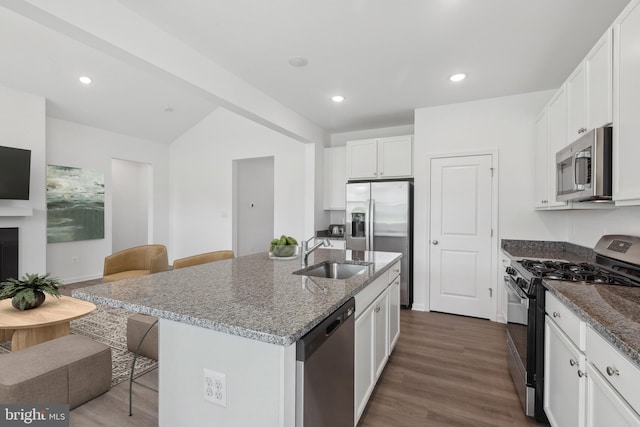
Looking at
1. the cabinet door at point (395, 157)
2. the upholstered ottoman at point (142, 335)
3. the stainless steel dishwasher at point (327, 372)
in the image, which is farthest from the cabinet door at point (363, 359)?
the cabinet door at point (395, 157)

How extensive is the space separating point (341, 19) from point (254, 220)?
4884 mm

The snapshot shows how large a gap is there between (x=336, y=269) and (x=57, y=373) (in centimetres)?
188

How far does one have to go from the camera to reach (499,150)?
355 centimetres

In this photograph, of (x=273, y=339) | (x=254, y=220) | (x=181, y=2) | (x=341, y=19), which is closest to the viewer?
(x=273, y=339)

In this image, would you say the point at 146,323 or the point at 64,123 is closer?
the point at 146,323

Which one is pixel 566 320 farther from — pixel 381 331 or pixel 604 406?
pixel 381 331

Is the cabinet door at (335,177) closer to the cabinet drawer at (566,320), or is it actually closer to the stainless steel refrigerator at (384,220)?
the stainless steel refrigerator at (384,220)

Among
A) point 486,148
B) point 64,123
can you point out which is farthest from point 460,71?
point 64,123

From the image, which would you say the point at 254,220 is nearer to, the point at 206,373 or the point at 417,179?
the point at 417,179

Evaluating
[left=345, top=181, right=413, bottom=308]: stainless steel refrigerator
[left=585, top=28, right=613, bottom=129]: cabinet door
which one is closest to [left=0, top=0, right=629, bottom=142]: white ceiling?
[left=585, top=28, right=613, bottom=129]: cabinet door

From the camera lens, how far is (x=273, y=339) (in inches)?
37.5

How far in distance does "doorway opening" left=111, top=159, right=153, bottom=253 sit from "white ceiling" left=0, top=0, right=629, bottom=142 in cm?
226

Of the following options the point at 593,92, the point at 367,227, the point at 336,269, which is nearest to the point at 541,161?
the point at 593,92

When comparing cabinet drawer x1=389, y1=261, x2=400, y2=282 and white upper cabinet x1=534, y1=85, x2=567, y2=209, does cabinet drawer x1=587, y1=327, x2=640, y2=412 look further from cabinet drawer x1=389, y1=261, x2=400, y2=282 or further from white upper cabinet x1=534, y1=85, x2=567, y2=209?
white upper cabinet x1=534, y1=85, x2=567, y2=209
